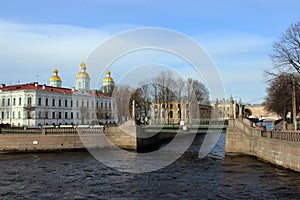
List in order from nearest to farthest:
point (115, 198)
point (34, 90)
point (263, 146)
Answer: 1. point (115, 198)
2. point (263, 146)
3. point (34, 90)

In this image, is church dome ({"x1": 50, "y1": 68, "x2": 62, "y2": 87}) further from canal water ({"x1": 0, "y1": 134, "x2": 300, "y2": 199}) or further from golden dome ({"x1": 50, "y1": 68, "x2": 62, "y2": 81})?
canal water ({"x1": 0, "y1": 134, "x2": 300, "y2": 199})

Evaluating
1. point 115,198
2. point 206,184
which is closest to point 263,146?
point 206,184

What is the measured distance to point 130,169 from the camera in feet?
80.8

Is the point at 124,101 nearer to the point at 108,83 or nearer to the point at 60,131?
the point at 60,131

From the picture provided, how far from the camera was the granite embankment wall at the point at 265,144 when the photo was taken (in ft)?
71.3

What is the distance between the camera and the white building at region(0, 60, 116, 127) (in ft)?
237

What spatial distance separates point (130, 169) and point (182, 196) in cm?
848

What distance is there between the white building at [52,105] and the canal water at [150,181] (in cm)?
4596

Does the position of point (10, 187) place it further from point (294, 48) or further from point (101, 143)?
point (294, 48)

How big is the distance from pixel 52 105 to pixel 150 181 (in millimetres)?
61562

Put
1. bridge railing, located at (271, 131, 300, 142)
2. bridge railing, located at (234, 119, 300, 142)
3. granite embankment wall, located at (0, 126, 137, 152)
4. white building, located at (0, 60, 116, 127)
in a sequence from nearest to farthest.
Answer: bridge railing, located at (271, 131, 300, 142), bridge railing, located at (234, 119, 300, 142), granite embankment wall, located at (0, 126, 137, 152), white building, located at (0, 60, 116, 127)

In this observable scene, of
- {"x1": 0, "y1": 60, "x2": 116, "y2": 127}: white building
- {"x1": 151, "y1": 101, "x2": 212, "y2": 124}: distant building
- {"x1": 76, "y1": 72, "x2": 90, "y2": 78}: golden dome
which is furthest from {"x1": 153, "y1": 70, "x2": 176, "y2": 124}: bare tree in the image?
{"x1": 76, "y1": 72, "x2": 90, "y2": 78}: golden dome

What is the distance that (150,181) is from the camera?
20.5 m

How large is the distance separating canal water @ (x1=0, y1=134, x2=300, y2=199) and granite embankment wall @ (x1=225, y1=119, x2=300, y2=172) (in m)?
0.73
